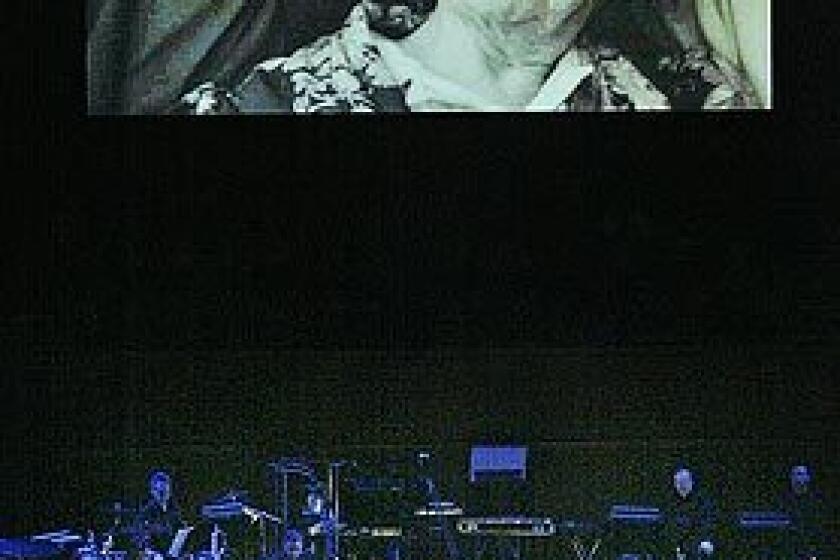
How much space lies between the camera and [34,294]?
355cm

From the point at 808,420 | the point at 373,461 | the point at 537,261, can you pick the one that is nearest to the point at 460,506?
the point at 373,461

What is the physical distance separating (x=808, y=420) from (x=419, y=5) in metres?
1.50

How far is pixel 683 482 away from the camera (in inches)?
138

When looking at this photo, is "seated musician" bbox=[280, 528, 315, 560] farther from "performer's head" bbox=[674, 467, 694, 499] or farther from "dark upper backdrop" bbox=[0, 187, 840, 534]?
"performer's head" bbox=[674, 467, 694, 499]

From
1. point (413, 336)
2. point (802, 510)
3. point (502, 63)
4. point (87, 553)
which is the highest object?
point (502, 63)

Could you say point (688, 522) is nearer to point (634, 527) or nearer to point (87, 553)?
point (634, 527)

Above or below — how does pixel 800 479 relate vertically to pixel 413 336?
below

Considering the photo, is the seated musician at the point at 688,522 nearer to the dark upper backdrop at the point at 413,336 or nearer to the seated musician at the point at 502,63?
the dark upper backdrop at the point at 413,336

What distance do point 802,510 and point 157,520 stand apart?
1709 millimetres

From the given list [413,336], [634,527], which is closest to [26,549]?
[413,336]

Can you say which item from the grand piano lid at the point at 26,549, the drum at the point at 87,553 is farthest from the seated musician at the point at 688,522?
the grand piano lid at the point at 26,549

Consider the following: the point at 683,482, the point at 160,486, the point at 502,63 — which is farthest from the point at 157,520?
the point at 502,63

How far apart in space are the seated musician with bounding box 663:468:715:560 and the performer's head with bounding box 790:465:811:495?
0.23 m

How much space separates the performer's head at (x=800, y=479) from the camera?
3.51 metres
